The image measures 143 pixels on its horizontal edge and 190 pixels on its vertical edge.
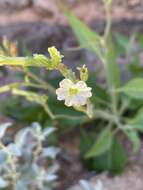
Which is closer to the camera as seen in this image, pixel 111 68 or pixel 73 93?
pixel 73 93

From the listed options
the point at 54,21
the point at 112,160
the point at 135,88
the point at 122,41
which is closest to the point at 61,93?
the point at 135,88

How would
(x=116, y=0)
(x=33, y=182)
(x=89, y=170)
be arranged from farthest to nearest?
(x=116, y=0), (x=89, y=170), (x=33, y=182)

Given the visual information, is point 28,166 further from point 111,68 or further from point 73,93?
point 73,93

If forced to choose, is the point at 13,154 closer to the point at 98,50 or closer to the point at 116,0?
the point at 98,50

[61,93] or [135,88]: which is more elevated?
[135,88]

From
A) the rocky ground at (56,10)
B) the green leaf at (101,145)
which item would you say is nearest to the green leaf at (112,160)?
the green leaf at (101,145)

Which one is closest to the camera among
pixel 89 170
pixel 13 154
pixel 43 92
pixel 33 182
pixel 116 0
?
pixel 13 154

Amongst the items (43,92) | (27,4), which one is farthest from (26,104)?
(27,4)
